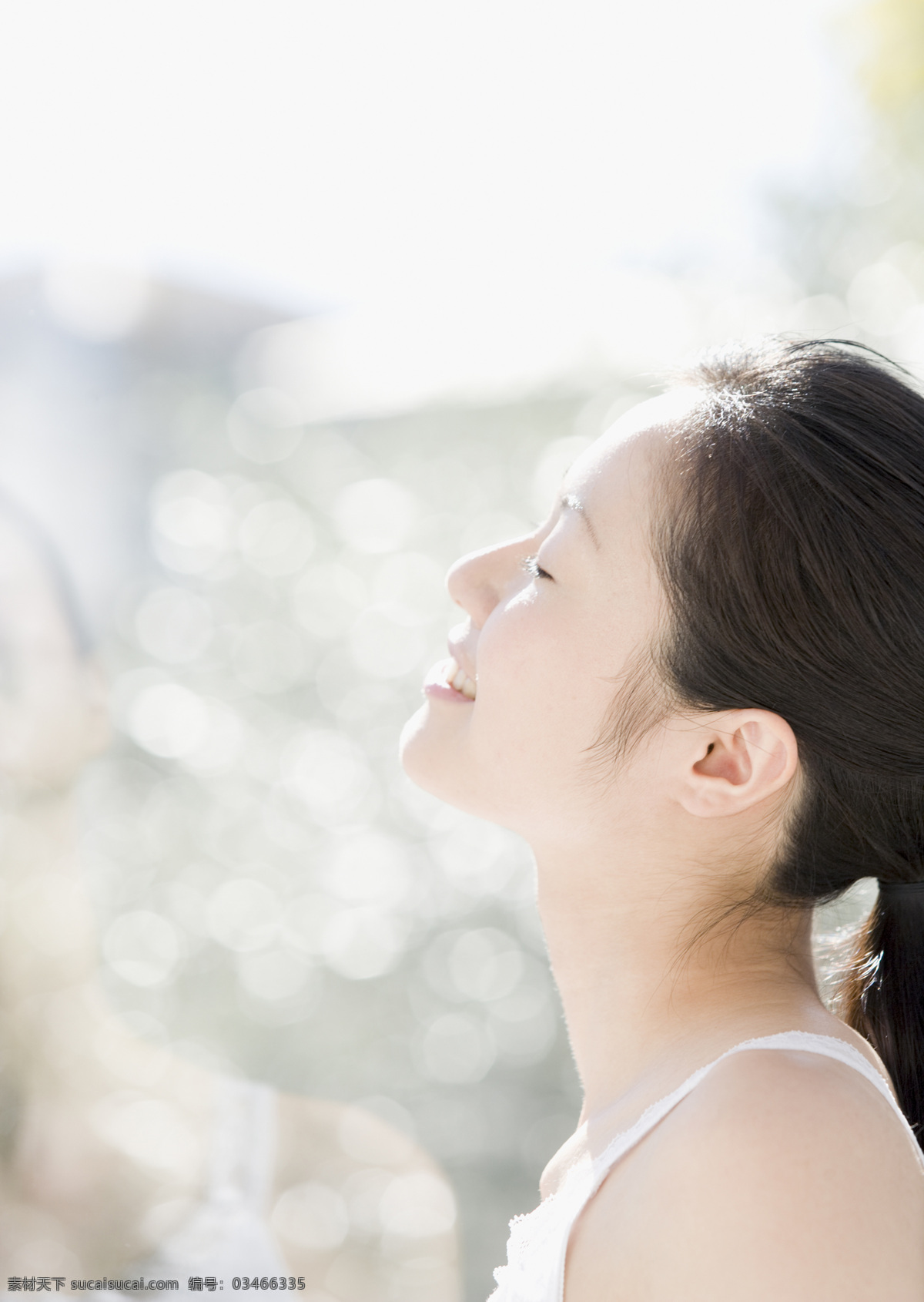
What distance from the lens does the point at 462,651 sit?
0.89 metres

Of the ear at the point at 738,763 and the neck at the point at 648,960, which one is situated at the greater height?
the ear at the point at 738,763

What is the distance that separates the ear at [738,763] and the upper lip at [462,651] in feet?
0.67

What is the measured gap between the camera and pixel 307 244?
1.35 metres

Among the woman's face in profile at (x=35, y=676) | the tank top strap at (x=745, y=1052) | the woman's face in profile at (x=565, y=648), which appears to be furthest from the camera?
the woman's face in profile at (x=35, y=676)

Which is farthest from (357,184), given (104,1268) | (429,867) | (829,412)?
(104,1268)

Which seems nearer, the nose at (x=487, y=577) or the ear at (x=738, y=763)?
the ear at (x=738, y=763)

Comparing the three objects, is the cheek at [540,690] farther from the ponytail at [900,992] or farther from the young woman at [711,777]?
the ponytail at [900,992]

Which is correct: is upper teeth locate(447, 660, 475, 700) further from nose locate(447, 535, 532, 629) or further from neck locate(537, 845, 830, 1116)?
neck locate(537, 845, 830, 1116)

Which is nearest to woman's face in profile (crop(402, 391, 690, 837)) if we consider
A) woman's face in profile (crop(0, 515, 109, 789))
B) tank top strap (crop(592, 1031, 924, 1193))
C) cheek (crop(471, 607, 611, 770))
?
cheek (crop(471, 607, 611, 770))

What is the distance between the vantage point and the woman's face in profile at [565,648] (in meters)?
0.77

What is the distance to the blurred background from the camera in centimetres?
118

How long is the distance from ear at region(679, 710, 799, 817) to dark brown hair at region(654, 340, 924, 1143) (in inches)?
0.5

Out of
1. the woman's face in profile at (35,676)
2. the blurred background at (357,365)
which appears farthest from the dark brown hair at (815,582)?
the woman's face in profile at (35,676)

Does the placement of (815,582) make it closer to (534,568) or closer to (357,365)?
(534,568)
